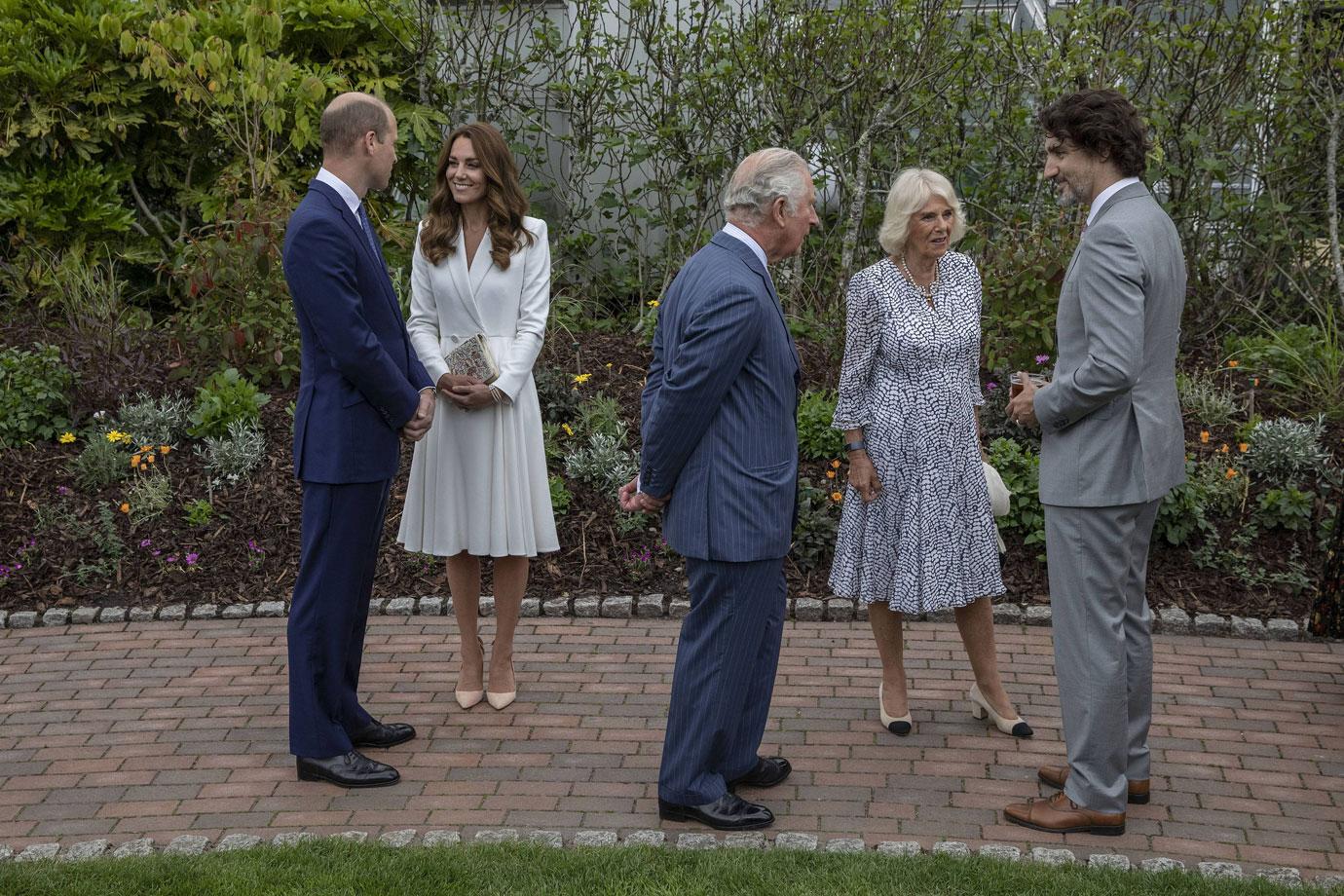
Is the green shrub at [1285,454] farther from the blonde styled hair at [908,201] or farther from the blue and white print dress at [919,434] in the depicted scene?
the blonde styled hair at [908,201]

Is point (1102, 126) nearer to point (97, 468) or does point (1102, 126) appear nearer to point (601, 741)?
point (601, 741)

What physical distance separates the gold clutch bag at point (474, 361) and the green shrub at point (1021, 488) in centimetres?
272

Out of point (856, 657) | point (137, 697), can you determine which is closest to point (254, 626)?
point (137, 697)

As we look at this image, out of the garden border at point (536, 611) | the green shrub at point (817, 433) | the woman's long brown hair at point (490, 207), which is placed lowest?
the garden border at point (536, 611)

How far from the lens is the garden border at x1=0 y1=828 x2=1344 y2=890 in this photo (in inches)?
164

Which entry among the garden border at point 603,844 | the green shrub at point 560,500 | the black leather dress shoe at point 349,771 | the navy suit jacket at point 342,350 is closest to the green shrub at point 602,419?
the green shrub at point 560,500

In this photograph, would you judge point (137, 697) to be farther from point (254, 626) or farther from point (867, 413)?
point (867, 413)

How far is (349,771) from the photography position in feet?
15.5

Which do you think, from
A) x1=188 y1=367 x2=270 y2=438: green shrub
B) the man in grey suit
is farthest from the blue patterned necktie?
x1=188 y1=367 x2=270 y2=438: green shrub

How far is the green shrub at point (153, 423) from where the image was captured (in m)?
7.60

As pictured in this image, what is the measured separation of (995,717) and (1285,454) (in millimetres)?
2624

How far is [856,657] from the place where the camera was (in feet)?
19.2

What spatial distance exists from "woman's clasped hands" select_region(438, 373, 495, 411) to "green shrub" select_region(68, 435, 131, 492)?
300 cm

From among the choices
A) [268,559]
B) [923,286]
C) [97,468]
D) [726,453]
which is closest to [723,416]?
[726,453]
